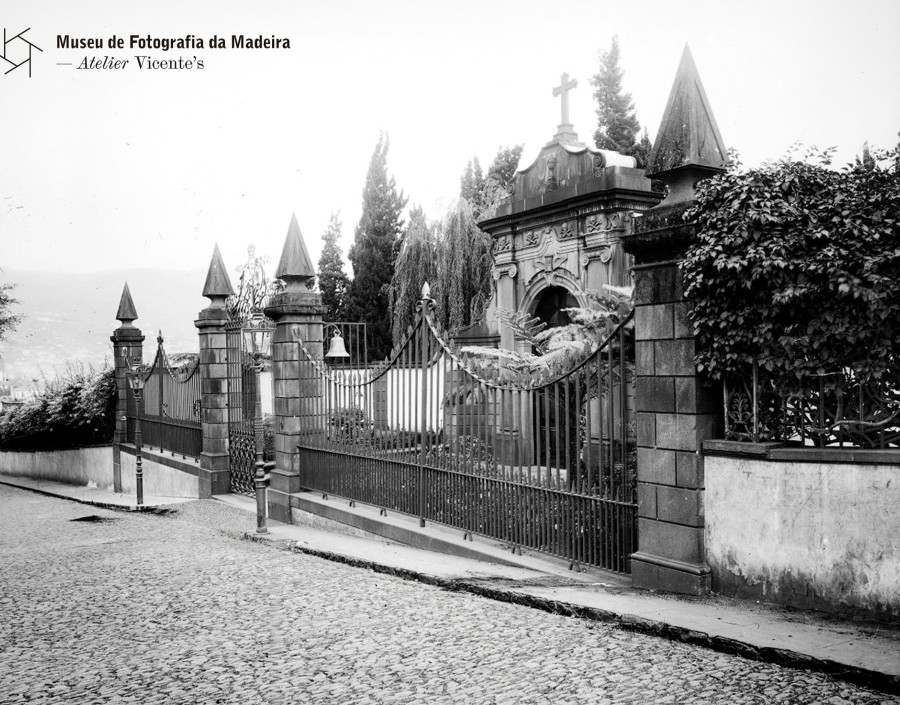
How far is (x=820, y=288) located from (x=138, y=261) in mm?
109751

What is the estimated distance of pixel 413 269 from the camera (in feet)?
91.5

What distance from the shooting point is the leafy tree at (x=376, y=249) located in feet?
116

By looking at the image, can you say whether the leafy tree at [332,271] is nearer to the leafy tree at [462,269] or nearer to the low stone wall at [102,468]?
the leafy tree at [462,269]

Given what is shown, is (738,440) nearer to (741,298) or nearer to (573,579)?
(741,298)

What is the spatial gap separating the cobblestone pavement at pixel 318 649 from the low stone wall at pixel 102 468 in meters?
6.99

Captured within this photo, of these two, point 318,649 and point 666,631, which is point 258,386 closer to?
point 318,649

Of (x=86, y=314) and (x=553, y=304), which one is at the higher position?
(x=86, y=314)

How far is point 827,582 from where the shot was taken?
492cm

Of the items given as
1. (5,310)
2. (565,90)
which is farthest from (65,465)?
(565,90)

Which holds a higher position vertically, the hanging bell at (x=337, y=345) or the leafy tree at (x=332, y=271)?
the leafy tree at (x=332, y=271)

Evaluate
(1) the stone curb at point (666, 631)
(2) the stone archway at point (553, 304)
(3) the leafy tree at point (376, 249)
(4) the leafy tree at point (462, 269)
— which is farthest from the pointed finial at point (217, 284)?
(3) the leafy tree at point (376, 249)

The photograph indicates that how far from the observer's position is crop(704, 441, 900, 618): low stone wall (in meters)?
4.67

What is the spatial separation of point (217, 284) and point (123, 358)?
6260 mm

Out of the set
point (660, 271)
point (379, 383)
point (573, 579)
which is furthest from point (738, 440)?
point (379, 383)
